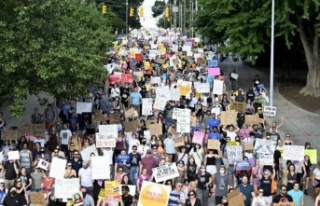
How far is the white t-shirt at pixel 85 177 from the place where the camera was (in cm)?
1311

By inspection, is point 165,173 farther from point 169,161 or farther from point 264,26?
point 264,26

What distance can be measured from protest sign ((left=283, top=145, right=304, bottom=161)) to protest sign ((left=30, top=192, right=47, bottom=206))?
5650mm

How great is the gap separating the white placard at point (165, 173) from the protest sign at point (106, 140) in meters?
2.87

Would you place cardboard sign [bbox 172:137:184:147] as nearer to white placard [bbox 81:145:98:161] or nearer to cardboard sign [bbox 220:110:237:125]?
white placard [bbox 81:145:98:161]

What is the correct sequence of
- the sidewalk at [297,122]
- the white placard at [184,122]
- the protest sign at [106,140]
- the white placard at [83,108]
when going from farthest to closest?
the sidewalk at [297,122], the white placard at [83,108], the white placard at [184,122], the protest sign at [106,140]

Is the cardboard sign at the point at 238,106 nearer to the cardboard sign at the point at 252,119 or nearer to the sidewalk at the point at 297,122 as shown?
the cardboard sign at the point at 252,119

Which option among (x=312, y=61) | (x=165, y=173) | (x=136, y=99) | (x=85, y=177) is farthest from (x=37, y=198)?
(x=312, y=61)

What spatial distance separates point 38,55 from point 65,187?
6208mm

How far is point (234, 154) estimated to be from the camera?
14.9 metres

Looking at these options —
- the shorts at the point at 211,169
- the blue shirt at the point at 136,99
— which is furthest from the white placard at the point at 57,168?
the blue shirt at the point at 136,99

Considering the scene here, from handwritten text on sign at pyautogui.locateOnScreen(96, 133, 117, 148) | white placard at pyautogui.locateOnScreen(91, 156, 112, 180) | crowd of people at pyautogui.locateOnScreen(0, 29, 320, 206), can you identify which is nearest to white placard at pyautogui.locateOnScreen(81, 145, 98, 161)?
crowd of people at pyautogui.locateOnScreen(0, 29, 320, 206)

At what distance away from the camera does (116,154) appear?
1581cm

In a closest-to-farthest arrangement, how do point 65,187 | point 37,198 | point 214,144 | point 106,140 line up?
point 37,198
point 65,187
point 214,144
point 106,140

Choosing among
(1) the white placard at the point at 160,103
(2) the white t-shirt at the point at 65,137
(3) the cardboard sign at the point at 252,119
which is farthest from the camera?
(1) the white placard at the point at 160,103
